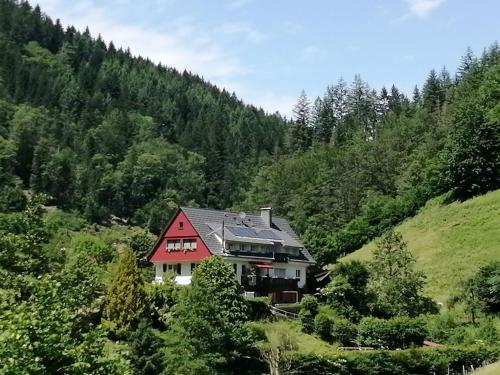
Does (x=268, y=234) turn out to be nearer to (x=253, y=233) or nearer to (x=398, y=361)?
(x=253, y=233)

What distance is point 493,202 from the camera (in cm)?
8000

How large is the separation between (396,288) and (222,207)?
100640mm

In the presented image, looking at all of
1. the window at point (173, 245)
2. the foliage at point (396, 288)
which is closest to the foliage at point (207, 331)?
the foliage at point (396, 288)

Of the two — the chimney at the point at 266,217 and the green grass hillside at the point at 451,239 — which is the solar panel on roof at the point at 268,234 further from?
the green grass hillside at the point at 451,239

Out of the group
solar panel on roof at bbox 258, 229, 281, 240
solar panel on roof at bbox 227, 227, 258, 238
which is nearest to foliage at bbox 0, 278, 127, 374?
solar panel on roof at bbox 227, 227, 258, 238

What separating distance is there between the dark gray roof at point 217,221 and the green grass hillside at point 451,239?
552 inches

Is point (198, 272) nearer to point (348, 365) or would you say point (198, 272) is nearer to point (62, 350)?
point (348, 365)

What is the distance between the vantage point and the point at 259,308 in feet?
162

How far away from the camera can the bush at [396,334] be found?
47.6 metres

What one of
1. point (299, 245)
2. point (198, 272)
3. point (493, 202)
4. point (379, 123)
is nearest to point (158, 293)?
point (198, 272)

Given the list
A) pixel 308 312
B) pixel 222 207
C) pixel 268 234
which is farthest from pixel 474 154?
pixel 222 207

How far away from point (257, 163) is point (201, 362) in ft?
440

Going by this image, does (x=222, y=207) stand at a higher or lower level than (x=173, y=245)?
higher

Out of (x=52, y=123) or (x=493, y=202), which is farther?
(x=52, y=123)
